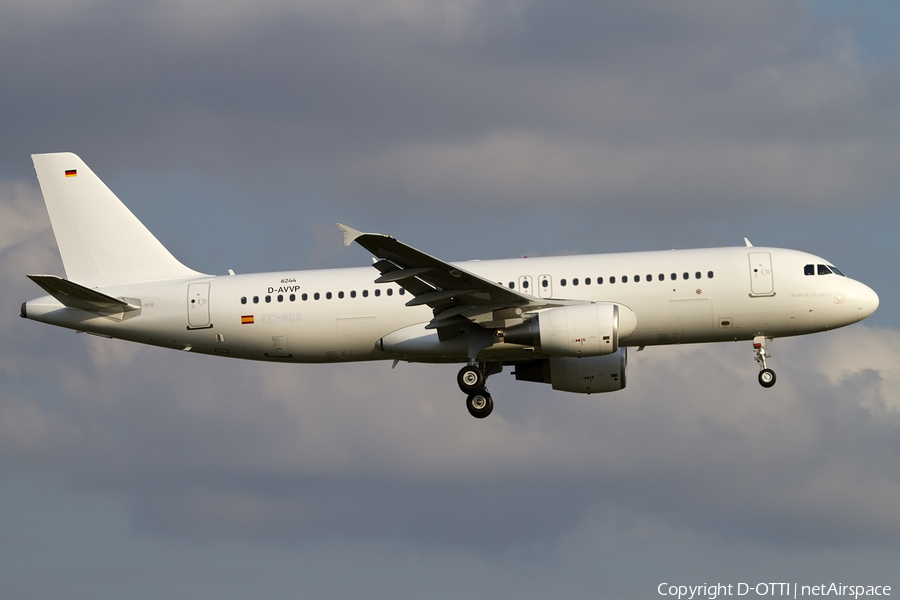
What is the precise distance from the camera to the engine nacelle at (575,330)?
1657 inches

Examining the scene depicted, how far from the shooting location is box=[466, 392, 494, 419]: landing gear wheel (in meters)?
46.0

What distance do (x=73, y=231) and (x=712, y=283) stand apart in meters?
24.1

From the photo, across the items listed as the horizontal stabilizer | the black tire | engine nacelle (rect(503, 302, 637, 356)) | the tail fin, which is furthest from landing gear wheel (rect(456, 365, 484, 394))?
the horizontal stabilizer

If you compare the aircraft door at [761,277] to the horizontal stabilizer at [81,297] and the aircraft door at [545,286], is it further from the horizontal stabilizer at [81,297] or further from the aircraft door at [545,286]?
the horizontal stabilizer at [81,297]

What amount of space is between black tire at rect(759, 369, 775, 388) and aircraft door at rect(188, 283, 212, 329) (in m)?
19.5

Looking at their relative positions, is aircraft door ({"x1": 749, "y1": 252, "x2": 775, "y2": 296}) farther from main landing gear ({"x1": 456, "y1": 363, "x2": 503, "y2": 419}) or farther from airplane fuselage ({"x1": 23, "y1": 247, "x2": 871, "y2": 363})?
main landing gear ({"x1": 456, "y1": 363, "x2": 503, "y2": 419})

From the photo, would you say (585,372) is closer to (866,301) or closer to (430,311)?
(430,311)

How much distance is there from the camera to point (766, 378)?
4484 cm

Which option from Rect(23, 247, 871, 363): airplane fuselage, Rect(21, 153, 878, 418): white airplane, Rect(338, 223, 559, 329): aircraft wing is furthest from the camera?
Rect(23, 247, 871, 363): airplane fuselage

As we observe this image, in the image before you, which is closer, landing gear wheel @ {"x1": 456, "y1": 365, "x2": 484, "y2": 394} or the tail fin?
landing gear wheel @ {"x1": 456, "y1": 365, "x2": 484, "y2": 394}

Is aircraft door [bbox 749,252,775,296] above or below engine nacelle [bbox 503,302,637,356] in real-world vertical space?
above

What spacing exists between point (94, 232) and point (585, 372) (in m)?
19.4

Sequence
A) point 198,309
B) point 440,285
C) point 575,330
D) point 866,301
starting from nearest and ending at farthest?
1. point 575,330
2. point 440,285
3. point 866,301
4. point 198,309

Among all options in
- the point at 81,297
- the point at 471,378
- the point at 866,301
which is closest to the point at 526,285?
the point at 471,378
